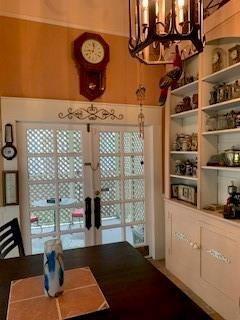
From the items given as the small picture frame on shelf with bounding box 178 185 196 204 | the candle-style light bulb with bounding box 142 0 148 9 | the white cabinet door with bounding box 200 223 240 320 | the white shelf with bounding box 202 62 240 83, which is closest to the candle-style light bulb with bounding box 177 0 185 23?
the candle-style light bulb with bounding box 142 0 148 9

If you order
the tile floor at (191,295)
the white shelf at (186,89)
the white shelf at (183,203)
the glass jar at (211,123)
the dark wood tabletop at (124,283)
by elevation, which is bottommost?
the tile floor at (191,295)

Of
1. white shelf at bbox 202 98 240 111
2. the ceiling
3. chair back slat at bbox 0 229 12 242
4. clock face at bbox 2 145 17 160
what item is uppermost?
the ceiling

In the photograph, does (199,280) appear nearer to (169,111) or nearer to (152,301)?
(152,301)

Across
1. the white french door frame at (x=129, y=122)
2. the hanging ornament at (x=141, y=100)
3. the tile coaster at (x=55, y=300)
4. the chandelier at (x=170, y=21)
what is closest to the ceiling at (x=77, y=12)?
the hanging ornament at (x=141, y=100)

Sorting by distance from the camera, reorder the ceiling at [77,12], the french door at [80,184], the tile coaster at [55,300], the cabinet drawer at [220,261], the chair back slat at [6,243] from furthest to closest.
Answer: the french door at [80,184] → the ceiling at [77,12] → the cabinet drawer at [220,261] → the chair back slat at [6,243] → the tile coaster at [55,300]

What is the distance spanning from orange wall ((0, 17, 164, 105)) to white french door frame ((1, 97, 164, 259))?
3.7 inches

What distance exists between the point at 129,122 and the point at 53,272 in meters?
2.34

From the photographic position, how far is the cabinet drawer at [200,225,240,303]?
227cm

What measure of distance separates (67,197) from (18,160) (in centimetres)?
73

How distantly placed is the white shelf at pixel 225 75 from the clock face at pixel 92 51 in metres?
1.29

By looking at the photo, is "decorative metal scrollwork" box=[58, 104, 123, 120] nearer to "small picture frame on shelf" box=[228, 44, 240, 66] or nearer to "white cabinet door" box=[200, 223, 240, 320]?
"small picture frame on shelf" box=[228, 44, 240, 66]

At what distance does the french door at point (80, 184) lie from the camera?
3088 millimetres

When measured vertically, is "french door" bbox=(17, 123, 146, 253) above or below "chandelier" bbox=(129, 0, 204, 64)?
below

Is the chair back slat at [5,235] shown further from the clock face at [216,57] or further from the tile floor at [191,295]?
the clock face at [216,57]
